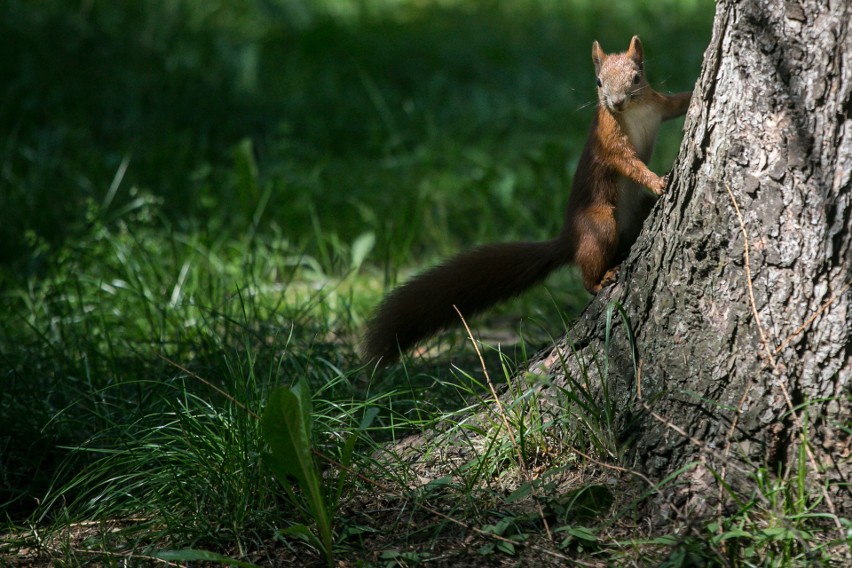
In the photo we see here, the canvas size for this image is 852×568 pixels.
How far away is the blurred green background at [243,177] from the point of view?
2.95 metres

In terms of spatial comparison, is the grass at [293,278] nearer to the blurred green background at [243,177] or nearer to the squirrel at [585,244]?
the blurred green background at [243,177]

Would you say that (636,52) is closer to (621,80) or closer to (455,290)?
(621,80)

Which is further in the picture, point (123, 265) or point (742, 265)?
point (123, 265)

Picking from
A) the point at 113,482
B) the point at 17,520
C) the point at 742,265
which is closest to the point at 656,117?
the point at 742,265

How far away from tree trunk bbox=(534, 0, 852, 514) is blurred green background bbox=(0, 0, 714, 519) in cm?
69

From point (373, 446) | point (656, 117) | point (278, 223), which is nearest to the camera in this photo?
point (373, 446)

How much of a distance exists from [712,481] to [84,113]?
4379 millimetres

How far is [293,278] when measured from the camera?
4.02m

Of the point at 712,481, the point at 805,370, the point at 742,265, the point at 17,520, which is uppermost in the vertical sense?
the point at 742,265

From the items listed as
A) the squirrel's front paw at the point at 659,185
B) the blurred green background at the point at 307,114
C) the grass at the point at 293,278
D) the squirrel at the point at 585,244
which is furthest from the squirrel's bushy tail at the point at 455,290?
the blurred green background at the point at 307,114

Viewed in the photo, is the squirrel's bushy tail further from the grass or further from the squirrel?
the grass

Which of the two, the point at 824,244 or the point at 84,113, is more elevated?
the point at 824,244

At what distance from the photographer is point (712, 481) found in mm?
2008

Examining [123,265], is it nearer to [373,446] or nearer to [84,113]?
[373,446]
